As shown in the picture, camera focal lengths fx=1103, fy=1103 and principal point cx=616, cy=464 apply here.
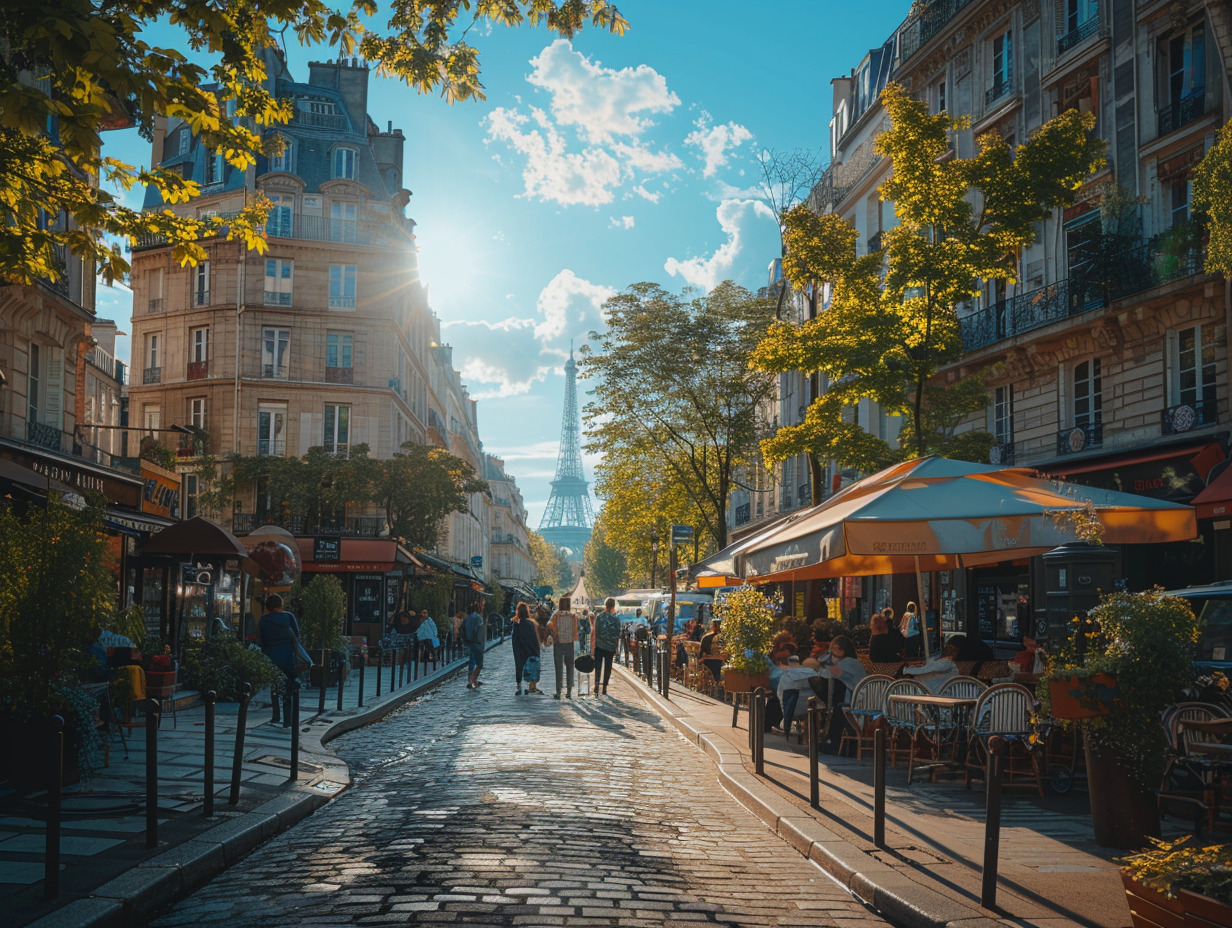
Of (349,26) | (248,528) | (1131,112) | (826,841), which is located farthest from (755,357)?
(248,528)

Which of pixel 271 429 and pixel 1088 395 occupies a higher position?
pixel 271 429

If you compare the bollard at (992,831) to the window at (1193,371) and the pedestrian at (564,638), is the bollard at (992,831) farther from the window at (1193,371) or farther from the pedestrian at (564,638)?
the window at (1193,371)

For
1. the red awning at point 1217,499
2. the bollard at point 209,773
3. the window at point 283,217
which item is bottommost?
the bollard at point 209,773

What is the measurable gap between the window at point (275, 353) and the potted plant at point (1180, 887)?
41469mm

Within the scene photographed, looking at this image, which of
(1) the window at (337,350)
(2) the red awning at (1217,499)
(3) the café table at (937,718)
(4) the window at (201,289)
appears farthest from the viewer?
(1) the window at (337,350)

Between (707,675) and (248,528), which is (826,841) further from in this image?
(248,528)

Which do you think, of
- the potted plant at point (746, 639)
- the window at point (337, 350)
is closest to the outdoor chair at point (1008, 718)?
the potted plant at point (746, 639)

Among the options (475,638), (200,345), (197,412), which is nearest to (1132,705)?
(475,638)

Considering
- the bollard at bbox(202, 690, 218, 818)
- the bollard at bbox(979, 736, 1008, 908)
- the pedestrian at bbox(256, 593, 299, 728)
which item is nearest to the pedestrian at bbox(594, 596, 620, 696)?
the pedestrian at bbox(256, 593, 299, 728)

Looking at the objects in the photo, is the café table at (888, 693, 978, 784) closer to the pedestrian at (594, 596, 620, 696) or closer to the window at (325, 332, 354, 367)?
the pedestrian at (594, 596, 620, 696)

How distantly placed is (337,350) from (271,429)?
4.21 meters

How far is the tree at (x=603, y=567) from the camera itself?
120m

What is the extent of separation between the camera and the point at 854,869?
617cm

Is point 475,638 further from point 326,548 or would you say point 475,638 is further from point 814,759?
point 814,759
